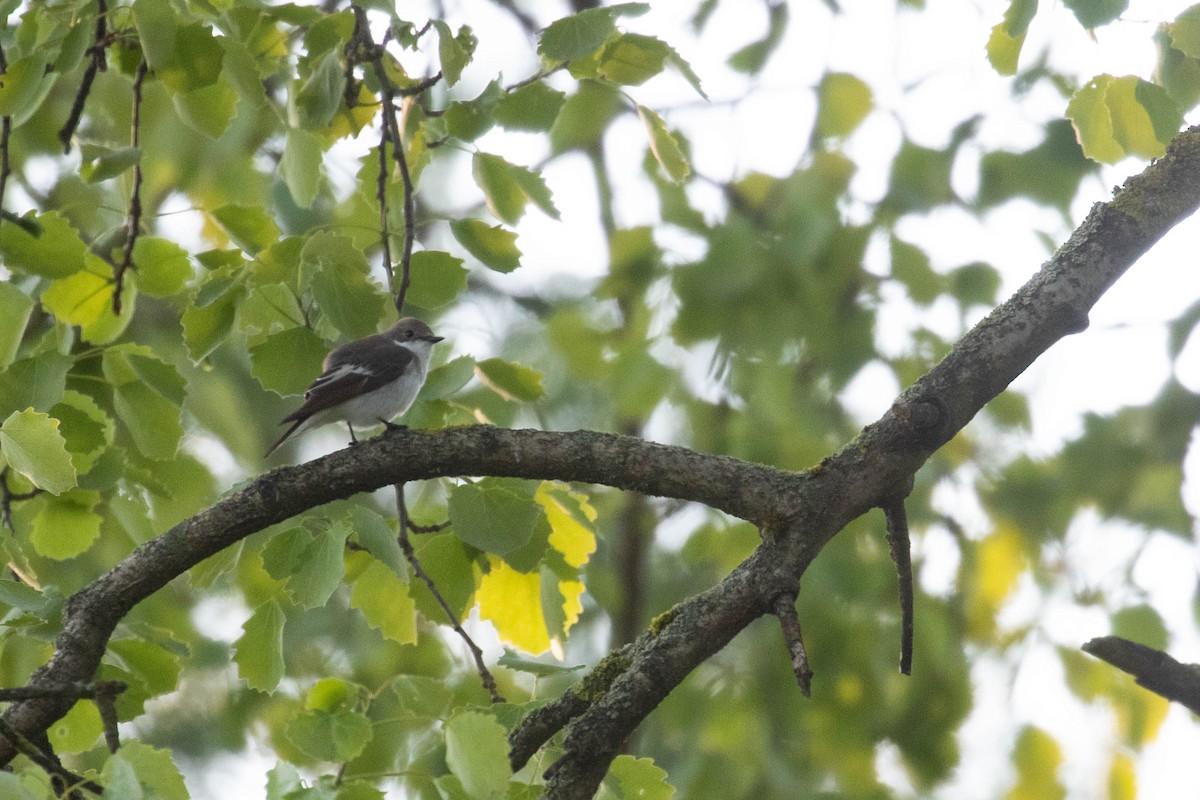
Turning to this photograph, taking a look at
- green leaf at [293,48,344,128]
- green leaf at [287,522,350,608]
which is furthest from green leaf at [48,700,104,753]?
green leaf at [293,48,344,128]

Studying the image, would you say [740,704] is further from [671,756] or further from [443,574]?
[443,574]

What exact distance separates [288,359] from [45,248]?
0.70 m

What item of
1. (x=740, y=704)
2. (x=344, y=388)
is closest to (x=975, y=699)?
(x=740, y=704)

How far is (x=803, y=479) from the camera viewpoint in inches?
99.3

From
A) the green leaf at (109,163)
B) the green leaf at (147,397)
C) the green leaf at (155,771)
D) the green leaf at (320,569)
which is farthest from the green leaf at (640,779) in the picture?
the green leaf at (109,163)

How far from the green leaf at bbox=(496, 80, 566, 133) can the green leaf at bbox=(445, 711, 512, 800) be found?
5.12 feet

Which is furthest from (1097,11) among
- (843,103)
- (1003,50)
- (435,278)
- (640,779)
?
(843,103)

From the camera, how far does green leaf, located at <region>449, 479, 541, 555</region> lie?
262 centimetres

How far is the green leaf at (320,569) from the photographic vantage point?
2.48m

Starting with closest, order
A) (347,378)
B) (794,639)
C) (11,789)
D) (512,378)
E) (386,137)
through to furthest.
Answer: (11,789) → (794,639) → (386,137) → (512,378) → (347,378)

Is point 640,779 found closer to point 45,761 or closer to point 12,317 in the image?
point 45,761

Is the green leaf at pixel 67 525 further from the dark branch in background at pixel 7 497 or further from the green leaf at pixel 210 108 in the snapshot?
the green leaf at pixel 210 108

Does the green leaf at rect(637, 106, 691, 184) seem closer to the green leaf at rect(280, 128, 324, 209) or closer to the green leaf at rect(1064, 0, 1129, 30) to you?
the green leaf at rect(280, 128, 324, 209)

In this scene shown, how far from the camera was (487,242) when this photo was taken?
2.89 metres
